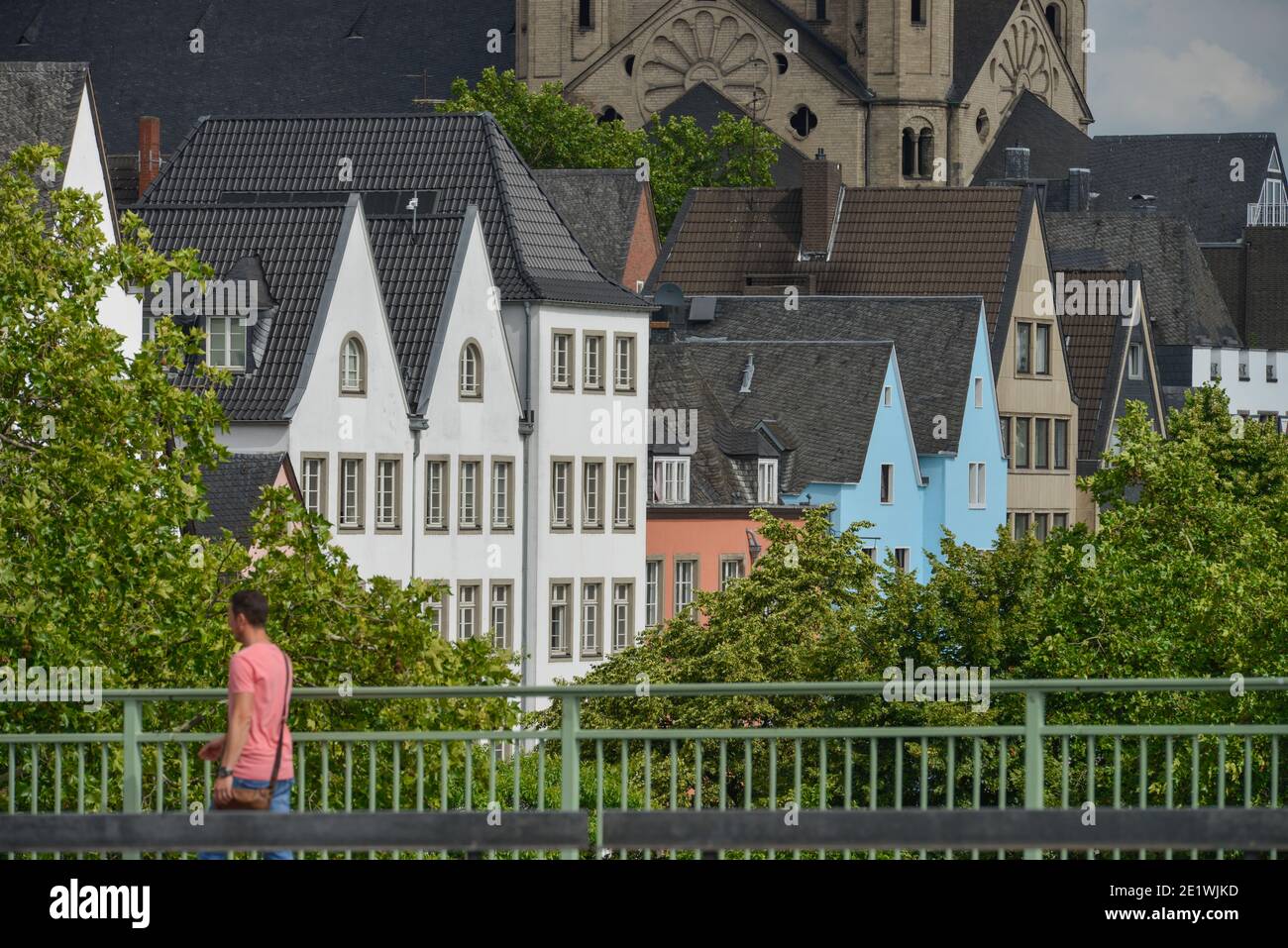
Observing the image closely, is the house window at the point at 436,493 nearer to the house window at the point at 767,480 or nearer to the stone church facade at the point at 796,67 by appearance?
the house window at the point at 767,480

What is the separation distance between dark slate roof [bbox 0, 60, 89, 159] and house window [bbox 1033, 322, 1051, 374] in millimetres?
38633

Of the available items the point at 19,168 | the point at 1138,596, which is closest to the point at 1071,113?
the point at 1138,596

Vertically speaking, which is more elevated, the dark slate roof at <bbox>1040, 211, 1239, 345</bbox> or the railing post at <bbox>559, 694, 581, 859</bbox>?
the dark slate roof at <bbox>1040, 211, 1239, 345</bbox>

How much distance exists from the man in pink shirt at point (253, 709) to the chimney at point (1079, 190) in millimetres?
97436

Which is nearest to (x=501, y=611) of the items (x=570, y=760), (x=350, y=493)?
(x=350, y=493)

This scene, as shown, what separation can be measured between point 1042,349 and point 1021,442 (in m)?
2.46

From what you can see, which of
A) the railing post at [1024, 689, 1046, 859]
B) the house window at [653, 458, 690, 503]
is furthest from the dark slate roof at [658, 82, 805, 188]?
the railing post at [1024, 689, 1046, 859]

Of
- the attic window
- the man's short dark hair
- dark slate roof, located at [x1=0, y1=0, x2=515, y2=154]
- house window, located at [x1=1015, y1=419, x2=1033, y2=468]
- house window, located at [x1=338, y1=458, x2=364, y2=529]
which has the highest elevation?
dark slate roof, located at [x1=0, y1=0, x2=515, y2=154]

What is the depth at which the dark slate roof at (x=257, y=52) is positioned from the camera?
135750 mm

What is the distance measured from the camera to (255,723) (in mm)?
14297

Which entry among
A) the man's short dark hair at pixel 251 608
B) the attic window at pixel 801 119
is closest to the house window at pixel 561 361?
the man's short dark hair at pixel 251 608

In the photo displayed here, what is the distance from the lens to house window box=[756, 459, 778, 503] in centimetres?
6456

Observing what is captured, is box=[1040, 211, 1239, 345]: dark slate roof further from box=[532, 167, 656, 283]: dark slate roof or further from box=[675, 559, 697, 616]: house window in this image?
box=[675, 559, 697, 616]: house window

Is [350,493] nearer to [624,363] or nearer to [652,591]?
[624,363]
